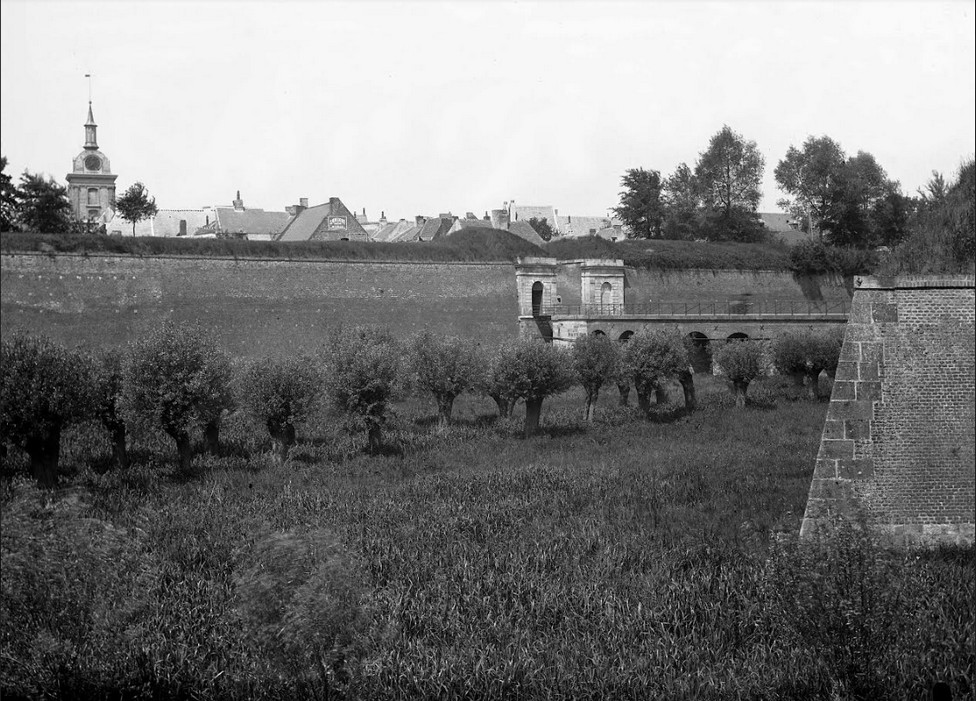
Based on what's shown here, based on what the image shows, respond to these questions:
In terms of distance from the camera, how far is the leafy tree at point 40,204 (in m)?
37.3

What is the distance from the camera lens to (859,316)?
1231cm

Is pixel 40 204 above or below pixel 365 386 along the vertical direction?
above

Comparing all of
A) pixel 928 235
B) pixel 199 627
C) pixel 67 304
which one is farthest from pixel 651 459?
pixel 67 304

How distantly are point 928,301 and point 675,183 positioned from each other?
3931 centimetres

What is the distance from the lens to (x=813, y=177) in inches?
1909

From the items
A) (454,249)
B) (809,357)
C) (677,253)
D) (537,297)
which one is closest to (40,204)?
(454,249)

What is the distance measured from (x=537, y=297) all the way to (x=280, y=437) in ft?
62.7

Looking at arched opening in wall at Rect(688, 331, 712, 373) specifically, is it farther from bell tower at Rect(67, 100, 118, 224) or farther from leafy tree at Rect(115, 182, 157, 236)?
bell tower at Rect(67, 100, 118, 224)

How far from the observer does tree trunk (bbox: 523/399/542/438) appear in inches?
973

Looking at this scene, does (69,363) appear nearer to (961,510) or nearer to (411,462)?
(411,462)

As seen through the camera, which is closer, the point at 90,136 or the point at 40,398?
the point at 40,398

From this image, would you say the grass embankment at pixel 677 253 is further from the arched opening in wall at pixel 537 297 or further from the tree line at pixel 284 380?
the tree line at pixel 284 380

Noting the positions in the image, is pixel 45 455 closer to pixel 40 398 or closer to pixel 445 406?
pixel 40 398

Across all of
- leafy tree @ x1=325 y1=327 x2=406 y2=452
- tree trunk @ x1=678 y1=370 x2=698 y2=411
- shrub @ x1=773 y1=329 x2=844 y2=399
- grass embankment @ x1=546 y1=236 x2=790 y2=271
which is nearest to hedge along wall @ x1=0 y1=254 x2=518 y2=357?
grass embankment @ x1=546 y1=236 x2=790 y2=271
